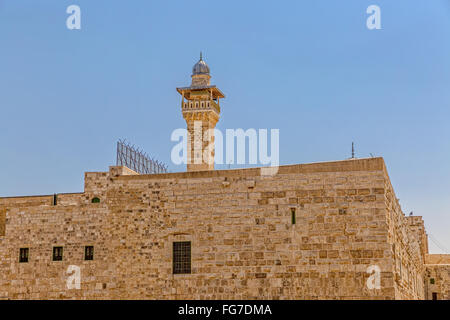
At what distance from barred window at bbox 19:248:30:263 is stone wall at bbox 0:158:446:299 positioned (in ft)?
0.53

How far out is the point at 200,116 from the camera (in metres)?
43.7

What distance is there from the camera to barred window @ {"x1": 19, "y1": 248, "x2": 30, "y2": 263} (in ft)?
75.3

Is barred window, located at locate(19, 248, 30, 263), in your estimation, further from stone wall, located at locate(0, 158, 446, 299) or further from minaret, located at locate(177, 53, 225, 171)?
minaret, located at locate(177, 53, 225, 171)

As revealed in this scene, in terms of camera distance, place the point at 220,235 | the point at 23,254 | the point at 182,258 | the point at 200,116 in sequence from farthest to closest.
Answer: the point at 200,116
the point at 23,254
the point at 182,258
the point at 220,235

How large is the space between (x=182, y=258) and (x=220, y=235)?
149 centimetres

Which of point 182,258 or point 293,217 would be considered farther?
point 182,258

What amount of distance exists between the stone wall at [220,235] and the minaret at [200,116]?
19.9 metres

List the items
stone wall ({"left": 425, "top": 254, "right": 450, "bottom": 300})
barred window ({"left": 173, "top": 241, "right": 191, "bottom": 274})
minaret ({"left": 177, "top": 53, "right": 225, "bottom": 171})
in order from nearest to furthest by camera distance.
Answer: barred window ({"left": 173, "top": 241, "right": 191, "bottom": 274}) → stone wall ({"left": 425, "top": 254, "right": 450, "bottom": 300}) → minaret ({"left": 177, "top": 53, "right": 225, "bottom": 171})

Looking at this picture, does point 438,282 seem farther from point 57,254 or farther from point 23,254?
point 23,254

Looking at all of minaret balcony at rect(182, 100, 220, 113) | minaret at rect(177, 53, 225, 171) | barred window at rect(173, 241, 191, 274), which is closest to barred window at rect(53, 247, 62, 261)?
barred window at rect(173, 241, 191, 274)

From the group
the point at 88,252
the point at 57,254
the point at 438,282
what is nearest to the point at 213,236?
the point at 88,252

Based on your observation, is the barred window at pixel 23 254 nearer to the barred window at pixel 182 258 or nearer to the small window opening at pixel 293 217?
the barred window at pixel 182 258
